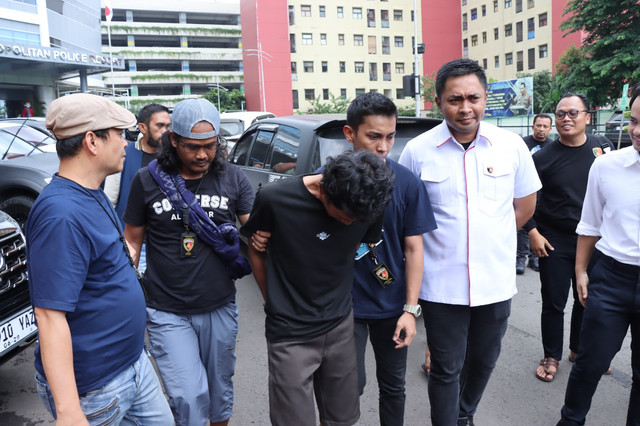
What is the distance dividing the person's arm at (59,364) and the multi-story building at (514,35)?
48.0 meters

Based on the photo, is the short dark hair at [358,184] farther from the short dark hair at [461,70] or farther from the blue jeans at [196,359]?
the blue jeans at [196,359]

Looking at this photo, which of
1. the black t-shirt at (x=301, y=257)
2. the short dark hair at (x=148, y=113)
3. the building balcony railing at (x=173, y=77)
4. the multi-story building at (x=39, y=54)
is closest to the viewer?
the black t-shirt at (x=301, y=257)

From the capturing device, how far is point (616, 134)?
18016 millimetres

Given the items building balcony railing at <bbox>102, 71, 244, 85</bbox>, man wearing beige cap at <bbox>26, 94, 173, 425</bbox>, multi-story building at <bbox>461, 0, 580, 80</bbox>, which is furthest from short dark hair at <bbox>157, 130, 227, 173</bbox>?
building balcony railing at <bbox>102, 71, 244, 85</bbox>

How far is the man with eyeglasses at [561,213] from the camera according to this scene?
3553mm

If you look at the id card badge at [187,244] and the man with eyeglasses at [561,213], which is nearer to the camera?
the id card badge at [187,244]

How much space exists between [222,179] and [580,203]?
2548mm

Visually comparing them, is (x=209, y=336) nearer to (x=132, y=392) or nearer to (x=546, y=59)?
(x=132, y=392)

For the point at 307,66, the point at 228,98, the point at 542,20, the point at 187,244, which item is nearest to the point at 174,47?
the point at 228,98

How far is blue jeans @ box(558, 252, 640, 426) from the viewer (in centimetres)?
251

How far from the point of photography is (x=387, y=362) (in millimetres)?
2561

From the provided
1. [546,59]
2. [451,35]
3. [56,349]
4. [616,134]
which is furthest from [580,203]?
[451,35]

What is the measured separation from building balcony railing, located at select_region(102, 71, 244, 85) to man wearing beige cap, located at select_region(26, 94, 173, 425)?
63.9 meters

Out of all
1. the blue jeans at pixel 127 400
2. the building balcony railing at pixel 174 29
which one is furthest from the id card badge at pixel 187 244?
the building balcony railing at pixel 174 29
